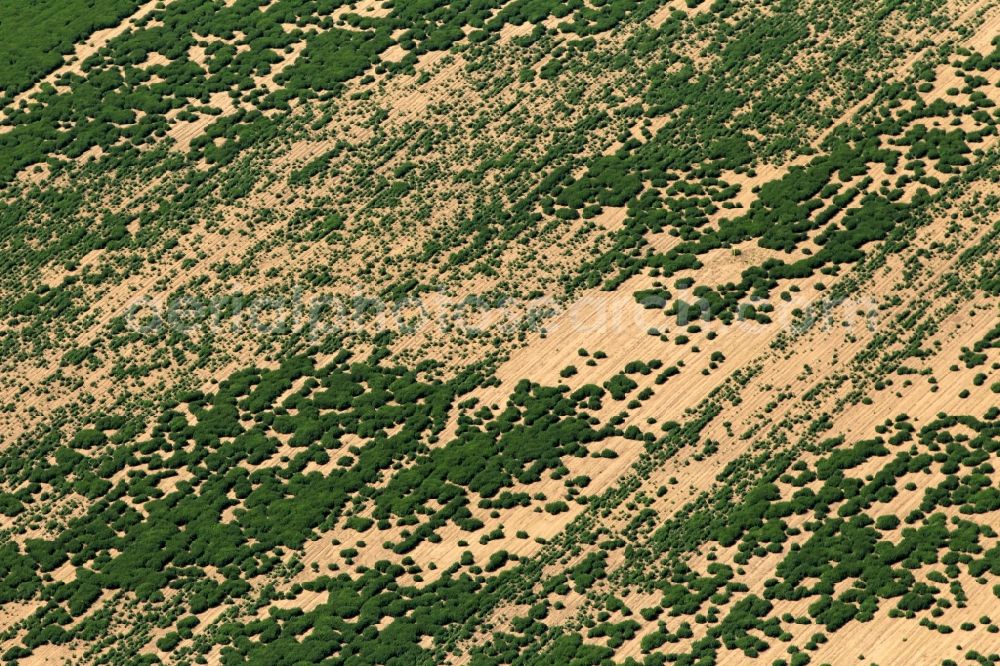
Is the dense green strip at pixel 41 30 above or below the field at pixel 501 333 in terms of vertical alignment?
above

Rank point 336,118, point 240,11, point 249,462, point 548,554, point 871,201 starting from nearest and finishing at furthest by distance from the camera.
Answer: point 548,554 < point 249,462 < point 871,201 < point 336,118 < point 240,11

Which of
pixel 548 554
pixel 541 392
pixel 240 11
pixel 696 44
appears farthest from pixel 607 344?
pixel 240 11

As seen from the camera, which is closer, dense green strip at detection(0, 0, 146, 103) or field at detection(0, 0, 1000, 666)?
field at detection(0, 0, 1000, 666)

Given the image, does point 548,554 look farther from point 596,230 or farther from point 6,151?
point 6,151

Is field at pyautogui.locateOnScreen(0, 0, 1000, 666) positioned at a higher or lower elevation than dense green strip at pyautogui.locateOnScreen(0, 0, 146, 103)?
lower

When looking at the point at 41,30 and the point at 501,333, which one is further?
the point at 41,30

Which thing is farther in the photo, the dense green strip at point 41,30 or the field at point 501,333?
the dense green strip at point 41,30

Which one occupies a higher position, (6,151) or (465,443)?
(6,151)

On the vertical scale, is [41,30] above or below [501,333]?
above
